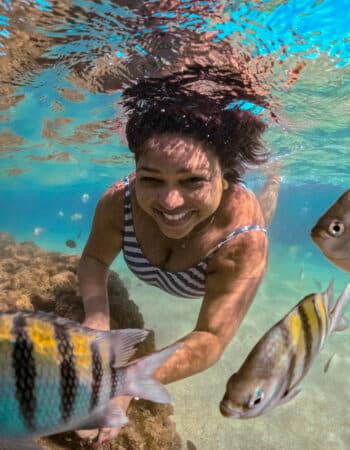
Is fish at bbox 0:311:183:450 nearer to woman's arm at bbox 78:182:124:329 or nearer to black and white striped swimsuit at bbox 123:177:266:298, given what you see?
black and white striped swimsuit at bbox 123:177:266:298

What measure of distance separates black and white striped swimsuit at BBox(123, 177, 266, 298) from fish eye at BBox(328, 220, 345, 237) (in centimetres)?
200

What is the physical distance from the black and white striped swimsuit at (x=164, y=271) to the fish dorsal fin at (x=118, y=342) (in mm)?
2165

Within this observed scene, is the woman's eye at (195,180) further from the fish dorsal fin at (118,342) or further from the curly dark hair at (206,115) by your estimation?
the fish dorsal fin at (118,342)

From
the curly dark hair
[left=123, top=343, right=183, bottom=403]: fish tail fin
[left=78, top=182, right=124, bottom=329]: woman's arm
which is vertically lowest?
[left=78, top=182, right=124, bottom=329]: woman's arm

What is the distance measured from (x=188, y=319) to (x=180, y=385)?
13.3 feet

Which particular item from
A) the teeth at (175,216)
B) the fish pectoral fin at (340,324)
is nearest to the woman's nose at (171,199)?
the teeth at (175,216)

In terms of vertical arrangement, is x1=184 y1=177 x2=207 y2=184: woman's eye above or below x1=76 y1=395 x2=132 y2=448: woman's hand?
above

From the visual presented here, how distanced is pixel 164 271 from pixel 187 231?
584 mm

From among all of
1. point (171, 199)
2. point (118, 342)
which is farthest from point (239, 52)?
point (118, 342)

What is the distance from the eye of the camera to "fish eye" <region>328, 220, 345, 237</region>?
5.04ft

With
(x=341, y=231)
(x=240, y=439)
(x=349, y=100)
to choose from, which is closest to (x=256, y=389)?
(x=341, y=231)

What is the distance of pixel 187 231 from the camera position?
371 centimetres

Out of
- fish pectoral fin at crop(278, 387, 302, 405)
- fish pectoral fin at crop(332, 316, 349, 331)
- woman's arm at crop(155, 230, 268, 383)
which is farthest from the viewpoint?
woman's arm at crop(155, 230, 268, 383)

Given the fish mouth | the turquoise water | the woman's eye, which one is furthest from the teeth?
the turquoise water
